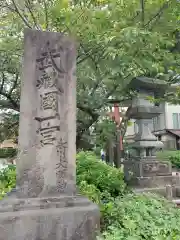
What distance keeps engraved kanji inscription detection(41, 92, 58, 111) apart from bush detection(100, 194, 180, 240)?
187 centimetres

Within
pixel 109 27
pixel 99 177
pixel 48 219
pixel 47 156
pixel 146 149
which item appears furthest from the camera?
pixel 146 149

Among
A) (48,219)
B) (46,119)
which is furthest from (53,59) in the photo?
(48,219)

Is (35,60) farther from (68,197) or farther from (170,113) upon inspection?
(170,113)

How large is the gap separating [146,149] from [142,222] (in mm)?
4284

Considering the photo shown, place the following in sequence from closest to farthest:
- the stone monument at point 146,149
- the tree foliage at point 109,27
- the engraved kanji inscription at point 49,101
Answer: the engraved kanji inscription at point 49,101, the tree foliage at point 109,27, the stone monument at point 146,149

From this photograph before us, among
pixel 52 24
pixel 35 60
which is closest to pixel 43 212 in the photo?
pixel 35 60

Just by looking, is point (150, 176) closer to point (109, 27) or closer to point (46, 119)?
point (109, 27)

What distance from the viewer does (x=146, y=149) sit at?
741cm

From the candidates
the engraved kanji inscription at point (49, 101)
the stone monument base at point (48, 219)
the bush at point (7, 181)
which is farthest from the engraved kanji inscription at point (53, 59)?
the bush at point (7, 181)

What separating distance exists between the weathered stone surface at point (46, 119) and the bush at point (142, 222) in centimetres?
81

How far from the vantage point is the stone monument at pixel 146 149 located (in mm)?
6867

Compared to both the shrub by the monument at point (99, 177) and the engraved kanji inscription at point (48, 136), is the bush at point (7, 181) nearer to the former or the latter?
the shrub by the monument at point (99, 177)

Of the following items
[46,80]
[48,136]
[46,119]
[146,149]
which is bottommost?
[146,149]

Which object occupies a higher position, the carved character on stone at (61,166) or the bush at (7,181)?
the carved character on stone at (61,166)
